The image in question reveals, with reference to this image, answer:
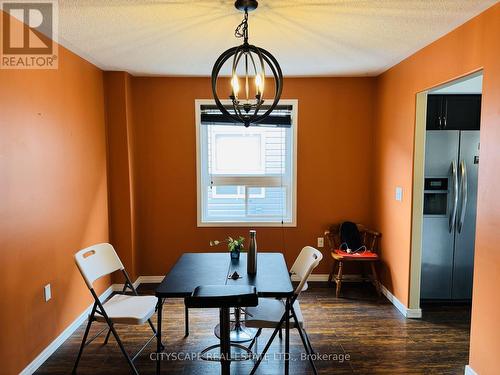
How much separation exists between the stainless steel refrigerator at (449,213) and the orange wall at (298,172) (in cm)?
88

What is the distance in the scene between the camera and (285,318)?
7.11ft

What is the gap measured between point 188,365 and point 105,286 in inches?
63.1

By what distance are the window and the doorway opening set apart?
1419mm

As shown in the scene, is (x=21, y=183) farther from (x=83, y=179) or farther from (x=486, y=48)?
(x=486, y=48)

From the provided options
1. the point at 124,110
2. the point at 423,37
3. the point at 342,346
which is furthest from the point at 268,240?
the point at 423,37

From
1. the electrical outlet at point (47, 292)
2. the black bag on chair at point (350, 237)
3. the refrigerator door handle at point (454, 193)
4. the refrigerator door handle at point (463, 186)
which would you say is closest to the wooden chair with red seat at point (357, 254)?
the black bag on chair at point (350, 237)

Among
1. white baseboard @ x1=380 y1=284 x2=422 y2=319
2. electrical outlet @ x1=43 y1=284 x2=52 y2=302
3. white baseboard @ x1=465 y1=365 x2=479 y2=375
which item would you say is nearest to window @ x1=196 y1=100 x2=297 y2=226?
white baseboard @ x1=380 y1=284 x2=422 y2=319

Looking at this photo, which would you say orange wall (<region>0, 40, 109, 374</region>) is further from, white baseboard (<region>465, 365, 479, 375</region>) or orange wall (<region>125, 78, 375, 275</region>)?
white baseboard (<region>465, 365, 479, 375</region>)

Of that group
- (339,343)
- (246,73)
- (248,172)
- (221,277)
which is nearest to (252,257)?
(221,277)

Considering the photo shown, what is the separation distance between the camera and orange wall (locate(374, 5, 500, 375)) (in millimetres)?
2062

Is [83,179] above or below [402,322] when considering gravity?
above

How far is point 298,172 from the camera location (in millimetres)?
4059

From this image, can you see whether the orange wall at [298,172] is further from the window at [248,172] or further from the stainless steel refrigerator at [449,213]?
the stainless steel refrigerator at [449,213]

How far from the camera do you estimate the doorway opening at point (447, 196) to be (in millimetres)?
3186
